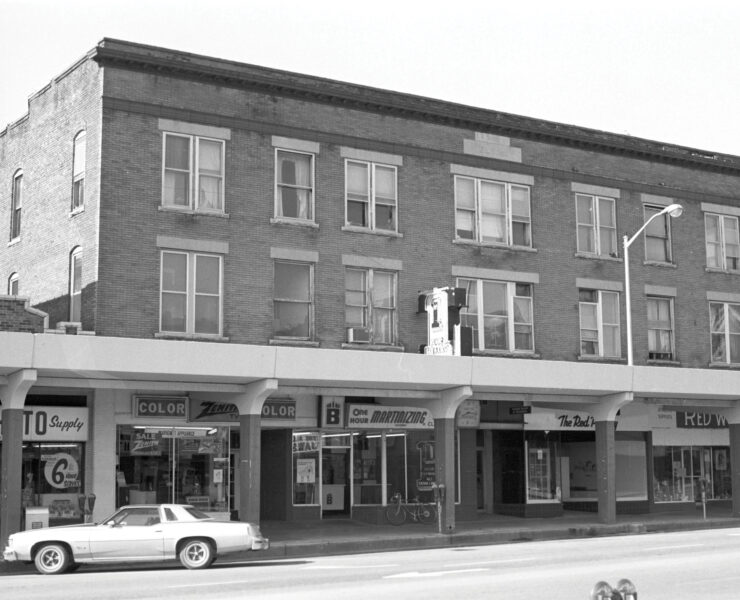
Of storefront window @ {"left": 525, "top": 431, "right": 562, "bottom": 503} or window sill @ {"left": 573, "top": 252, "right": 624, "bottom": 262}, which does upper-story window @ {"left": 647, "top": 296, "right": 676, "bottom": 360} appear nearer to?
window sill @ {"left": 573, "top": 252, "right": 624, "bottom": 262}

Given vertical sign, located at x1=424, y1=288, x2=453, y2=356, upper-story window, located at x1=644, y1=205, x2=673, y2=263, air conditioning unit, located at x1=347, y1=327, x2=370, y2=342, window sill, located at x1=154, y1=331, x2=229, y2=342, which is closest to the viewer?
window sill, located at x1=154, y1=331, x2=229, y2=342

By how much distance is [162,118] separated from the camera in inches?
1109

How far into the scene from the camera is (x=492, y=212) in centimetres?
3347

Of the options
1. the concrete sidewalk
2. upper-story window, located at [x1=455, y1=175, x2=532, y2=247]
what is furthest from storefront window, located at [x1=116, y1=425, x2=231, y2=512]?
upper-story window, located at [x1=455, y1=175, x2=532, y2=247]

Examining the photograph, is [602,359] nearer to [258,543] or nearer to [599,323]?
[599,323]

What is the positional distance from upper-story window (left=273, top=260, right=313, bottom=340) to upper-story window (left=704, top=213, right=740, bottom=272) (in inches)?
620

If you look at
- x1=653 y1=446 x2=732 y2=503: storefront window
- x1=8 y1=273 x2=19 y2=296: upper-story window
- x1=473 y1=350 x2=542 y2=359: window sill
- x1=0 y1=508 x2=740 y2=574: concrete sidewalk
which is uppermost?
x1=8 y1=273 x2=19 y2=296: upper-story window

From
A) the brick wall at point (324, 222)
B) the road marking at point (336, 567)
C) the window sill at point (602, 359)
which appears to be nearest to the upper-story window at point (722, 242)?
the brick wall at point (324, 222)

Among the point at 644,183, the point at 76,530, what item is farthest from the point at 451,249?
the point at 76,530

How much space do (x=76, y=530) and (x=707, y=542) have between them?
13997 millimetres

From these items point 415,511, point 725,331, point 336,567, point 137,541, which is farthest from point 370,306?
point 725,331

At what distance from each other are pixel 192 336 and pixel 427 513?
906 centimetres

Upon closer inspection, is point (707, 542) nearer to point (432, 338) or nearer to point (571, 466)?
point (432, 338)

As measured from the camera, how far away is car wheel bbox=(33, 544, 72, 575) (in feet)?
65.7
